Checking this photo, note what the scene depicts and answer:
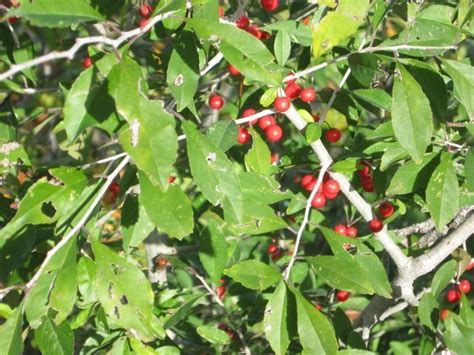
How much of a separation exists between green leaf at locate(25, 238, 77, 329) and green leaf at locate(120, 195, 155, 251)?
0.16m

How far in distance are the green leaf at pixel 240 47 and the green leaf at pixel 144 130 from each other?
0.17 m

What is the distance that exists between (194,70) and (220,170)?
209 millimetres

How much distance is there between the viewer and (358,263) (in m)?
1.48

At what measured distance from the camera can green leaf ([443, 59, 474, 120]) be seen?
55.3 inches

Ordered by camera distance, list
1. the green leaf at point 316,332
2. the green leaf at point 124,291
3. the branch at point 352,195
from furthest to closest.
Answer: the branch at point 352,195 < the green leaf at point 316,332 < the green leaf at point 124,291

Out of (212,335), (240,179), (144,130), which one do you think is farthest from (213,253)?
(144,130)

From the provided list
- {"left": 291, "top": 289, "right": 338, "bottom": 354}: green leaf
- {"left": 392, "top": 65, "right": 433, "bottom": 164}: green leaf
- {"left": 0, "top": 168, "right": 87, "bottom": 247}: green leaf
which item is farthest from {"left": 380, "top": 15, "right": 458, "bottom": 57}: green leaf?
{"left": 0, "top": 168, "right": 87, "bottom": 247}: green leaf

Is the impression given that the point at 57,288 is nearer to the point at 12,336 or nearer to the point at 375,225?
the point at 12,336

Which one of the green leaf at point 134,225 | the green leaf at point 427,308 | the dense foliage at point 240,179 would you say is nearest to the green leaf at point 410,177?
the dense foliage at point 240,179

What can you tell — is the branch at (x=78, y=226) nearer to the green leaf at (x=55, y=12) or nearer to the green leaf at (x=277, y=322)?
the green leaf at (x=55, y=12)

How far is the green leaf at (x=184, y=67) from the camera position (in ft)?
4.36

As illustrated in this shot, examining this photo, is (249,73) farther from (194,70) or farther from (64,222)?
(64,222)

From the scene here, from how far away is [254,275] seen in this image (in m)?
1.55

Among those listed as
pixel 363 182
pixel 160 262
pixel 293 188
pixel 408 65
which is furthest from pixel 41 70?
pixel 408 65
